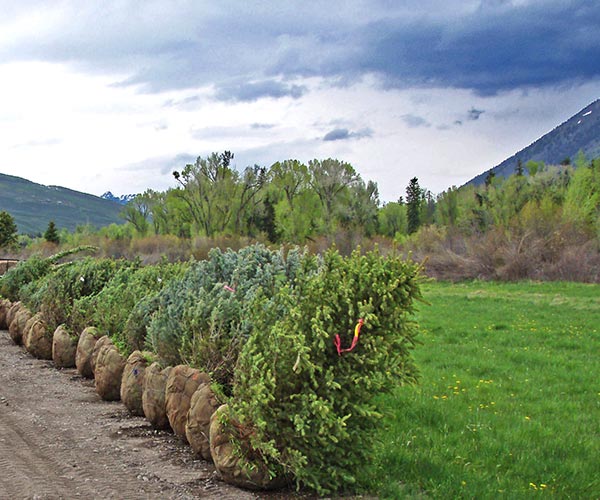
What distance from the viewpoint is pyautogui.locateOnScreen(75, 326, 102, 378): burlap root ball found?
9391 millimetres

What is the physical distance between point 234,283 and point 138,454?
2.17 m

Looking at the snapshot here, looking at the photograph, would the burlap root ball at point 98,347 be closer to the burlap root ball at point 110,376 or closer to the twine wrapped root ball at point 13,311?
the burlap root ball at point 110,376

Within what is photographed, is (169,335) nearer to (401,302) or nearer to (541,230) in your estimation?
(401,302)

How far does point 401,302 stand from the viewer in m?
4.92

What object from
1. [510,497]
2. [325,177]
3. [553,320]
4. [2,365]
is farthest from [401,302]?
[325,177]

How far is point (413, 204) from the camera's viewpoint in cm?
7938

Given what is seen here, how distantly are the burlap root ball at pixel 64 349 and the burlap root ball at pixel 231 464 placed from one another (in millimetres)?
5685

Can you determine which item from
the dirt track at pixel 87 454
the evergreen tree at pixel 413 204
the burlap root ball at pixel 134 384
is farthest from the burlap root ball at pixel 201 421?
the evergreen tree at pixel 413 204

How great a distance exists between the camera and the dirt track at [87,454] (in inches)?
195

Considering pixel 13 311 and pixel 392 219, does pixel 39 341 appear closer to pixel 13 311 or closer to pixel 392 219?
pixel 13 311

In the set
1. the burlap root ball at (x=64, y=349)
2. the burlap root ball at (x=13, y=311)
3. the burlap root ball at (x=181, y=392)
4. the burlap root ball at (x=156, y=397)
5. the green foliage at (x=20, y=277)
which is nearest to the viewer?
the burlap root ball at (x=181, y=392)

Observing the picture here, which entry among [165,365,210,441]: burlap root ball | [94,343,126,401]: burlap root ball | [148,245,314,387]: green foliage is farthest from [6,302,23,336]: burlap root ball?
[165,365,210,441]: burlap root ball

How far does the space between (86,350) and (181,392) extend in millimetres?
3737

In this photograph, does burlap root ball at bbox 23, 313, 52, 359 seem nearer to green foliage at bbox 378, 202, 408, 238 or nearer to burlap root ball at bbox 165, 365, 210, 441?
burlap root ball at bbox 165, 365, 210, 441
